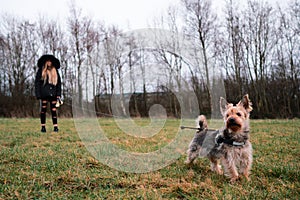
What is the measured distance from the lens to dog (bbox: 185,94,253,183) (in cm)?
425

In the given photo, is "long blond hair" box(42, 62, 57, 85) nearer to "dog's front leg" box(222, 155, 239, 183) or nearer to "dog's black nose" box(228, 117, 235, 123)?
"dog's black nose" box(228, 117, 235, 123)

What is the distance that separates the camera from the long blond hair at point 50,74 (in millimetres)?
8921

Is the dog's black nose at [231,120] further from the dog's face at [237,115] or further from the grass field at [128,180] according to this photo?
the grass field at [128,180]

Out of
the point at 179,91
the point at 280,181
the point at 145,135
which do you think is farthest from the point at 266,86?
the point at 280,181

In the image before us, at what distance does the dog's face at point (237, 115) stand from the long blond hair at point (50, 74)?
6.00 m

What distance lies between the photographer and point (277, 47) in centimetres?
2809

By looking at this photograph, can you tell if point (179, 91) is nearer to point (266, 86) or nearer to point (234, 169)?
point (234, 169)

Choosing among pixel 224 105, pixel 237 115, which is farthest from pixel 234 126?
pixel 224 105

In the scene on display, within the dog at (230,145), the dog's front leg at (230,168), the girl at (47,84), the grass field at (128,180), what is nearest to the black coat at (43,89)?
the girl at (47,84)

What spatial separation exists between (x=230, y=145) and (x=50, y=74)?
6814mm

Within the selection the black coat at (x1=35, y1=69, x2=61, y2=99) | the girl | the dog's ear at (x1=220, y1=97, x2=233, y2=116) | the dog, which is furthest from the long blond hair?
the dog's ear at (x1=220, y1=97, x2=233, y2=116)

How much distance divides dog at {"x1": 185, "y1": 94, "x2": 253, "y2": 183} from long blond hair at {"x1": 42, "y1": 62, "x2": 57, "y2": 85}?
5652 mm

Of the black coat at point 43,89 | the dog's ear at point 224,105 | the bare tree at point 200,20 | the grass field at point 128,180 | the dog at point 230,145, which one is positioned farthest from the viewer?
the bare tree at point 200,20

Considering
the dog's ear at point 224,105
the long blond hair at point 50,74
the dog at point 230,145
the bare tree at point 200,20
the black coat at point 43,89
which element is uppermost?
the bare tree at point 200,20
